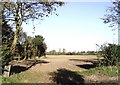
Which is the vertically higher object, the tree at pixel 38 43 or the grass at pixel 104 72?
the tree at pixel 38 43

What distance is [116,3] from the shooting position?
27109 millimetres

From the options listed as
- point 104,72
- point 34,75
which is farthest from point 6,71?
point 104,72

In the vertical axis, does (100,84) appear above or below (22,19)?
below

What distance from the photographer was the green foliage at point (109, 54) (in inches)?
906

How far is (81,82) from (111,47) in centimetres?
735

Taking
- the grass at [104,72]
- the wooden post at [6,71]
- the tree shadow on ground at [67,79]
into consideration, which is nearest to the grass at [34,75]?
the grass at [104,72]

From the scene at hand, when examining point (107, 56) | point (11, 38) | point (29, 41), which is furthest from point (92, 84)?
point (29, 41)

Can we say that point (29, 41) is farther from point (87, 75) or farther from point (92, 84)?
point (92, 84)

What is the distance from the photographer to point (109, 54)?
77.0 ft

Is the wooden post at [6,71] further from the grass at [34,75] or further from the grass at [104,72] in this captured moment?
the grass at [104,72]

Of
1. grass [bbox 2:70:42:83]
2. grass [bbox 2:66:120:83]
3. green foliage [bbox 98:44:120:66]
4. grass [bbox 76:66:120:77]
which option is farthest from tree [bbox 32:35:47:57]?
grass [bbox 2:70:42:83]

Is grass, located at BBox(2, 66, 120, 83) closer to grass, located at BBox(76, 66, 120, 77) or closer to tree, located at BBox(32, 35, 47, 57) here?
grass, located at BBox(76, 66, 120, 77)

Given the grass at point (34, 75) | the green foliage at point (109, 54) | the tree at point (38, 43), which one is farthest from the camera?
the tree at point (38, 43)

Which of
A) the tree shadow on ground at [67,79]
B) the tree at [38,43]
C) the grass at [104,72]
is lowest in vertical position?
the tree shadow on ground at [67,79]
